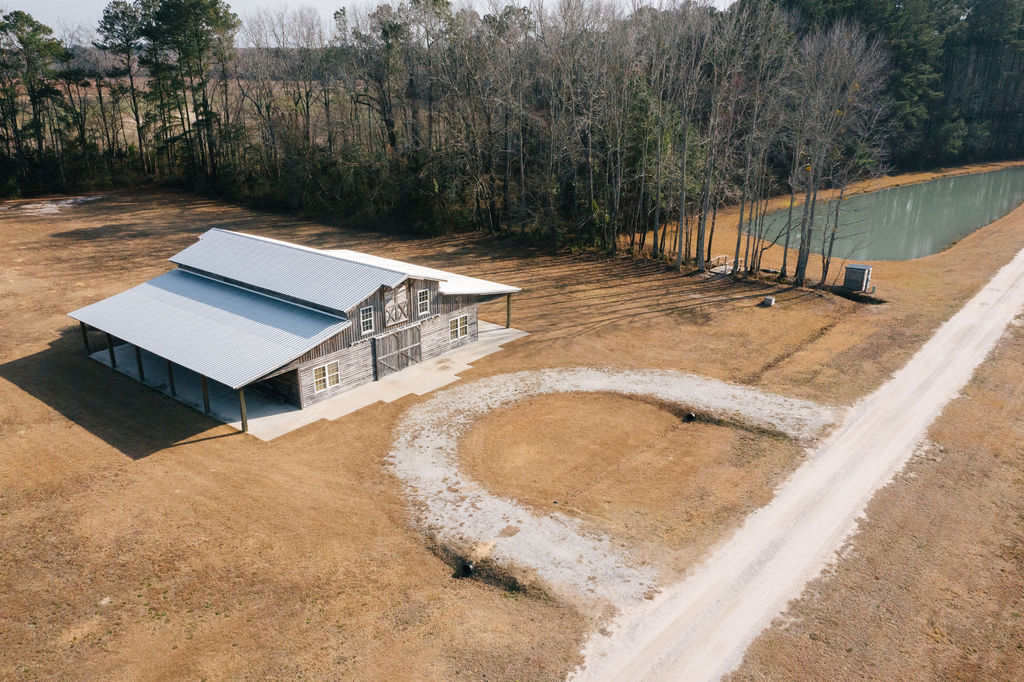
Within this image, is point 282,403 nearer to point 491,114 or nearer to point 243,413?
point 243,413

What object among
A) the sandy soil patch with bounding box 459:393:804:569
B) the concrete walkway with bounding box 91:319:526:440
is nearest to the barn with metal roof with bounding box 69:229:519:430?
the concrete walkway with bounding box 91:319:526:440

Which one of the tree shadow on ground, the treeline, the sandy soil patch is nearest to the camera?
the sandy soil patch

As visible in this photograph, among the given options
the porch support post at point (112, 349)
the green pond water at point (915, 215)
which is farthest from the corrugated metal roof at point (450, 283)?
the green pond water at point (915, 215)

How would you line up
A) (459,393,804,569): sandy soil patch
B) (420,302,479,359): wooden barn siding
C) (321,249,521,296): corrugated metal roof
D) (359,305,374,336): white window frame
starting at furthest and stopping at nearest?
(321,249,521,296): corrugated metal roof → (420,302,479,359): wooden barn siding → (359,305,374,336): white window frame → (459,393,804,569): sandy soil patch

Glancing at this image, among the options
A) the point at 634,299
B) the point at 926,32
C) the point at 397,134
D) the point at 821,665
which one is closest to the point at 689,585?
the point at 821,665

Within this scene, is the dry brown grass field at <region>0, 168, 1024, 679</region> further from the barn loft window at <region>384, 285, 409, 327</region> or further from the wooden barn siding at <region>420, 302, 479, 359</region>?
the barn loft window at <region>384, 285, 409, 327</region>

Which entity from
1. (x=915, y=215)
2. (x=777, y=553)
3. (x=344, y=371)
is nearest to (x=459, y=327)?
(x=344, y=371)

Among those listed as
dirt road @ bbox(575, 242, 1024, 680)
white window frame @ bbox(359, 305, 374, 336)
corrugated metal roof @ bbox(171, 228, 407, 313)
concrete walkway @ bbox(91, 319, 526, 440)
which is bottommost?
dirt road @ bbox(575, 242, 1024, 680)
